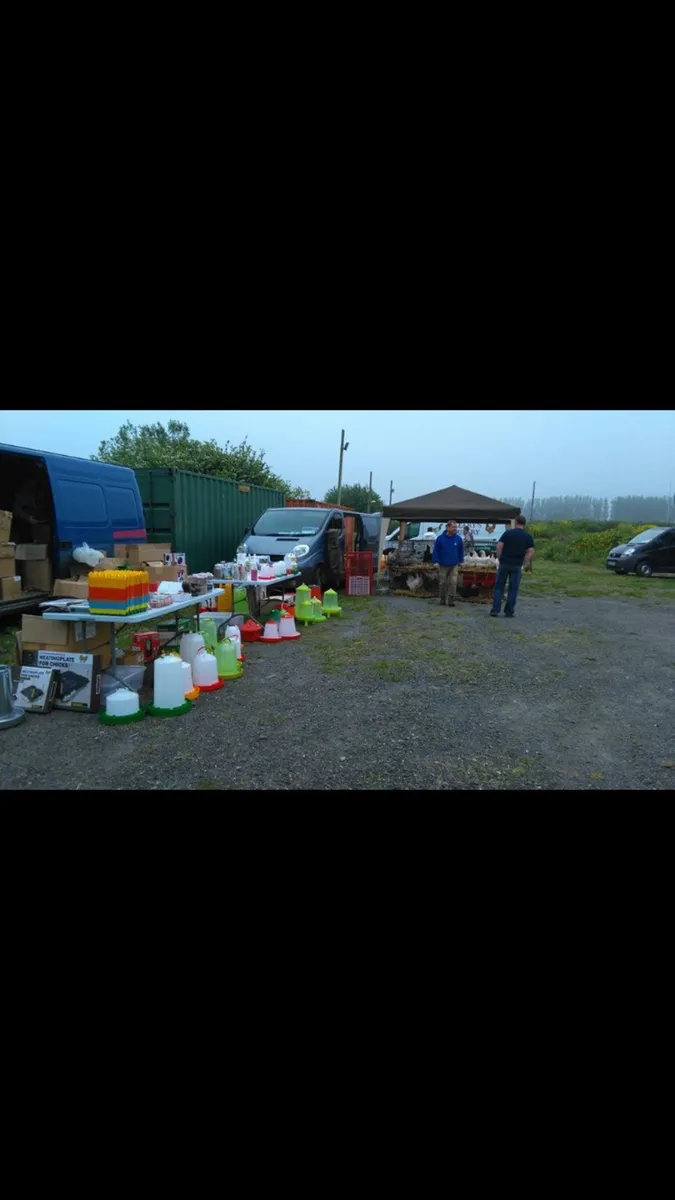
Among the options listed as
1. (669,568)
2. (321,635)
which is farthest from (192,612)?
(669,568)

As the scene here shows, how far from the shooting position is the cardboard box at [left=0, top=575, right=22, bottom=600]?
238 inches

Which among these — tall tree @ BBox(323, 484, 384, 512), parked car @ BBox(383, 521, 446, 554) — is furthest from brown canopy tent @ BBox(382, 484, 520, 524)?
tall tree @ BBox(323, 484, 384, 512)

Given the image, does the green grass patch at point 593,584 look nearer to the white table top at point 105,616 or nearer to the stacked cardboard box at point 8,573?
the white table top at point 105,616

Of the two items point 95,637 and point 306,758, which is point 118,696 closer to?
point 95,637

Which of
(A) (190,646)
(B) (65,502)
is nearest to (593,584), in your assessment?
(A) (190,646)

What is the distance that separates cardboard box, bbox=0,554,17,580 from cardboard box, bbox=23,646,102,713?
7.05 ft

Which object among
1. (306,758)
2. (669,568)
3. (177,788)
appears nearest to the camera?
(177,788)

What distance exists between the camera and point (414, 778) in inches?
128

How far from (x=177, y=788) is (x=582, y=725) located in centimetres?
310

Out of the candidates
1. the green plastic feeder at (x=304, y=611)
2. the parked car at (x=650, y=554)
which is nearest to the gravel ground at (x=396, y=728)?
the green plastic feeder at (x=304, y=611)

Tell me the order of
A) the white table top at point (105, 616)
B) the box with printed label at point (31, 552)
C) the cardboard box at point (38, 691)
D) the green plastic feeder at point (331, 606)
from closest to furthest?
the white table top at point (105, 616)
the cardboard box at point (38, 691)
the box with printed label at point (31, 552)
the green plastic feeder at point (331, 606)

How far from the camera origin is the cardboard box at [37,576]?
655 centimetres

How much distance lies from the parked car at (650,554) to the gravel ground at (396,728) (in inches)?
414

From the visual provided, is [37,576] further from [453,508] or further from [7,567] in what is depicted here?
[453,508]
